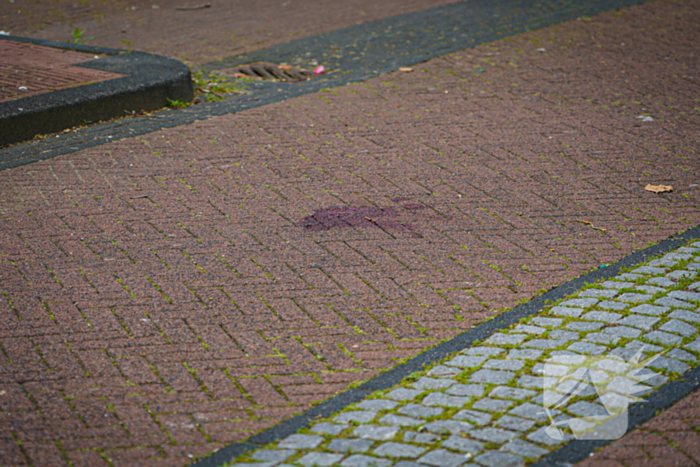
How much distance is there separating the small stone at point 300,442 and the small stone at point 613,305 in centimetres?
191

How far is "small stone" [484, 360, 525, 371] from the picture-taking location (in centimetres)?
346

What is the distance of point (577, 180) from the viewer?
18.6 ft

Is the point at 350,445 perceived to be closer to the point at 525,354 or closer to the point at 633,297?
the point at 525,354

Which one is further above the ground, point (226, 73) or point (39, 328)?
point (226, 73)

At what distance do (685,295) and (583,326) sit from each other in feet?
2.46

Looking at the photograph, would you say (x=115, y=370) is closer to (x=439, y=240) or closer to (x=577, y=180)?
(x=439, y=240)

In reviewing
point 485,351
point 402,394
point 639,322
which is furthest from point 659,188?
point 402,394

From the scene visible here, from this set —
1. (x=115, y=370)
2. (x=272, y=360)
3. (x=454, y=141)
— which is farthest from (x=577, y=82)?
(x=115, y=370)

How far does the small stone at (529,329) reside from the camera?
3.74 m

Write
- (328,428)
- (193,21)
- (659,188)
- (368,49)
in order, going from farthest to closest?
1. (193,21)
2. (368,49)
3. (659,188)
4. (328,428)

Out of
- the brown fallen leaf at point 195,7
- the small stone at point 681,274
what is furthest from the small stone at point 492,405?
the brown fallen leaf at point 195,7

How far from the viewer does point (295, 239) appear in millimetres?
4766

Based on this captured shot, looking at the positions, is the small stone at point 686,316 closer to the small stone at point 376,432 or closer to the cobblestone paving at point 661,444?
the cobblestone paving at point 661,444

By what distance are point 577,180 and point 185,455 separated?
13.2 feet
